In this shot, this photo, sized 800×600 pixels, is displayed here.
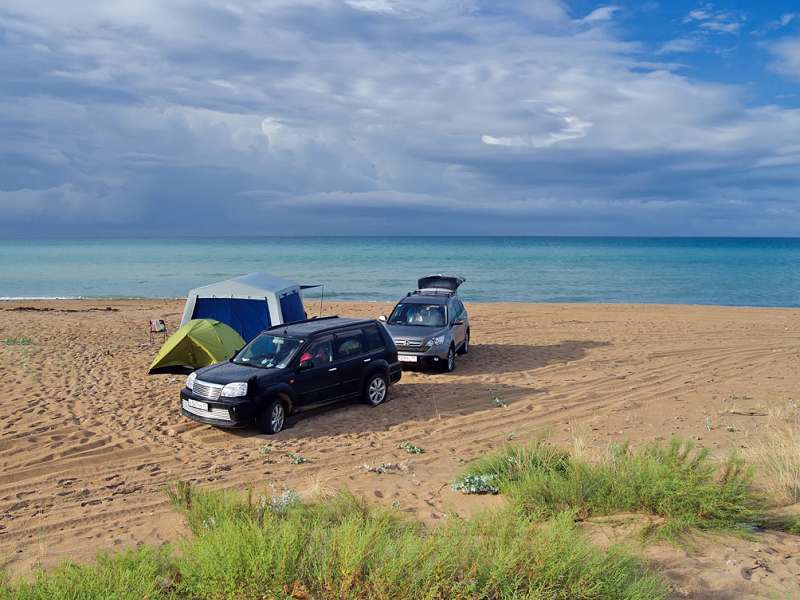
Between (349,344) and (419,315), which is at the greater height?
(419,315)

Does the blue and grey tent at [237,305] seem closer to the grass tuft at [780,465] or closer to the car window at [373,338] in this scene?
the car window at [373,338]

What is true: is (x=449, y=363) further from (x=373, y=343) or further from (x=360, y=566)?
(x=360, y=566)

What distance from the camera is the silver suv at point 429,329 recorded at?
48.0 feet

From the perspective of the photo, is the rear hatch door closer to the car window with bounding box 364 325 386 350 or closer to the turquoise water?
the car window with bounding box 364 325 386 350

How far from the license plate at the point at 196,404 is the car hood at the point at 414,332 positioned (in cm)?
551

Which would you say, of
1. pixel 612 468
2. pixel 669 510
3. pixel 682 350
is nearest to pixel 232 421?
pixel 612 468

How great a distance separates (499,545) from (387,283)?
45398mm

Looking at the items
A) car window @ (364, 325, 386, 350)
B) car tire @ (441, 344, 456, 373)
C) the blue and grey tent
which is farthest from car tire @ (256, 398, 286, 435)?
the blue and grey tent

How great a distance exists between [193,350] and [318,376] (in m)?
4.12

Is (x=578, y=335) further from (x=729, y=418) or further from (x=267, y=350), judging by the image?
(x=267, y=350)

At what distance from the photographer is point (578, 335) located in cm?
2078

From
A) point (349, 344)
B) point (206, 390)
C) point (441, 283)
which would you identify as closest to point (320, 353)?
point (349, 344)

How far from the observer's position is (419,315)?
16.0 m

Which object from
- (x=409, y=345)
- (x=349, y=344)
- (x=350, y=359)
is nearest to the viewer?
(x=350, y=359)
